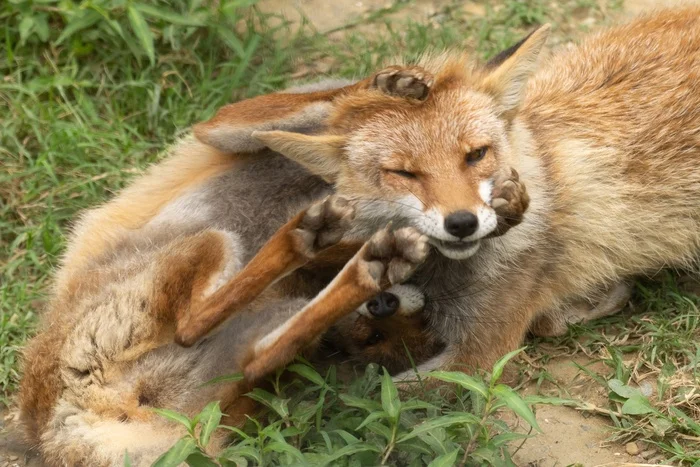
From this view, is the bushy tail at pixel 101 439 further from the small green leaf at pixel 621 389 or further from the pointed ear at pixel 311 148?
the small green leaf at pixel 621 389

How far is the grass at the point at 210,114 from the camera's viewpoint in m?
4.38

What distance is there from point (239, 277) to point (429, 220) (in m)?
0.96

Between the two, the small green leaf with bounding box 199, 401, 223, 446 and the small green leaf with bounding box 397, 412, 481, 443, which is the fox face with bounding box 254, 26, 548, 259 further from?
the small green leaf with bounding box 199, 401, 223, 446

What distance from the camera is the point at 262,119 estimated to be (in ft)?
17.0

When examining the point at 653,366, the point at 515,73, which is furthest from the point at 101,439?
the point at 653,366

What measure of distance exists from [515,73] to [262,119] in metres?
1.40

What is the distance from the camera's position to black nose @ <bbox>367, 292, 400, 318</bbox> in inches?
194

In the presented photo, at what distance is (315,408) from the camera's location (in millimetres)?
4488

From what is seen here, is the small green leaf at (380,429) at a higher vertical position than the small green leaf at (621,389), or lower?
higher

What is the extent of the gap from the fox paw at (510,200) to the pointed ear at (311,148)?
87cm

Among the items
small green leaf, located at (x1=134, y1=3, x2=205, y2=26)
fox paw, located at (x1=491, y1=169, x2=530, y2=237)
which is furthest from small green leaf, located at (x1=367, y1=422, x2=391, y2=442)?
small green leaf, located at (x1=134, y1=3, x2=205, y2=26)

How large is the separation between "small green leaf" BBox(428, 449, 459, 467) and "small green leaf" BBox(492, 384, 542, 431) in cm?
29

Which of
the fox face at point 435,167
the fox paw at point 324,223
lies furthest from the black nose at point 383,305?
the fox paw at point 324,223

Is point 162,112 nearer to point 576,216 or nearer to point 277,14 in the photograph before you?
point 277,14
